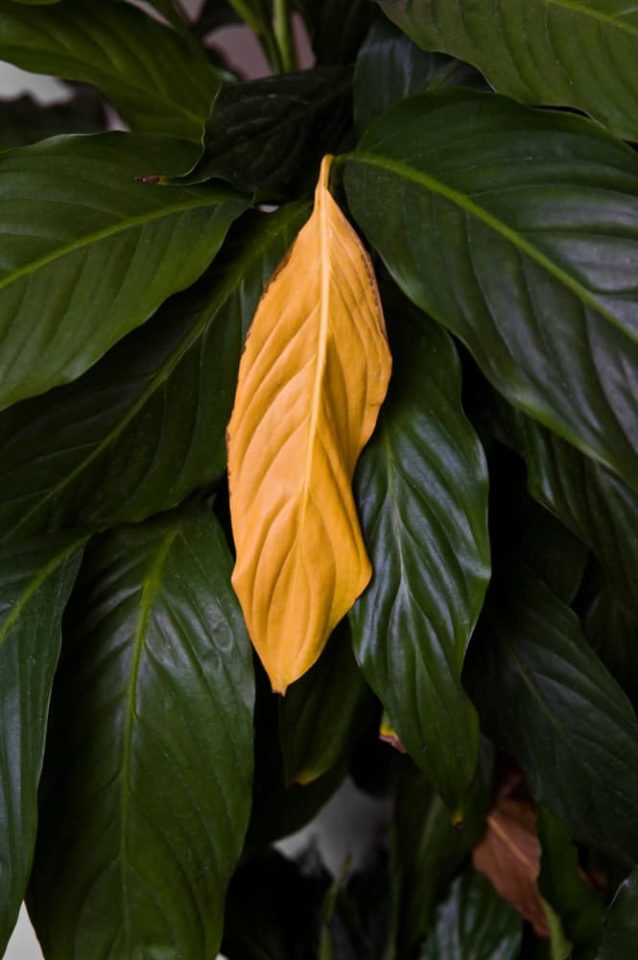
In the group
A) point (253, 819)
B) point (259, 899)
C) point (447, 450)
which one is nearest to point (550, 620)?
point (447, 450)

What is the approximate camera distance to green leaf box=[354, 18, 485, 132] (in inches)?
26.2

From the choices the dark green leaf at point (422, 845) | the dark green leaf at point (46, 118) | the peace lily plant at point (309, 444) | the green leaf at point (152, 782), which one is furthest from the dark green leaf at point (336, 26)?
the dark green leaf at point (422, 845)

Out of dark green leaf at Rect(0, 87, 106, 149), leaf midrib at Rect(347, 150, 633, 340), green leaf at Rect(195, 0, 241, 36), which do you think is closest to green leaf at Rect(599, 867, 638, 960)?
leaf midrib at Rect(347, 150, 633, 340)

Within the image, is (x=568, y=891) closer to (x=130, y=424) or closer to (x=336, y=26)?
(x=130, y=424)

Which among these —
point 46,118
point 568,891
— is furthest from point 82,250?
point 568,891

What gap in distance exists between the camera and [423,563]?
55cm

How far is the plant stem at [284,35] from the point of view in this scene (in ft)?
2.85

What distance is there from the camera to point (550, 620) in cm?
65

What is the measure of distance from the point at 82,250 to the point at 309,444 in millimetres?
175

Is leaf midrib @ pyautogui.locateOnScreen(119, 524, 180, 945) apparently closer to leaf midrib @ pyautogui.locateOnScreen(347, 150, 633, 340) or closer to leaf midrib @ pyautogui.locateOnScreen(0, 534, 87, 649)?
leaf midrib @ pyautogui.locateOnScreen(0, 534, 87, 649)

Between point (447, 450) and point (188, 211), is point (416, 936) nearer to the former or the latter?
point (447, 450)

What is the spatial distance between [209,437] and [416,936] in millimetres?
555

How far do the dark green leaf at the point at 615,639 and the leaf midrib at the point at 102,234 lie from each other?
1.34 ft

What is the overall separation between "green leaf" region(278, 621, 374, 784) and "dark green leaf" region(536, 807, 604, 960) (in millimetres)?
192
